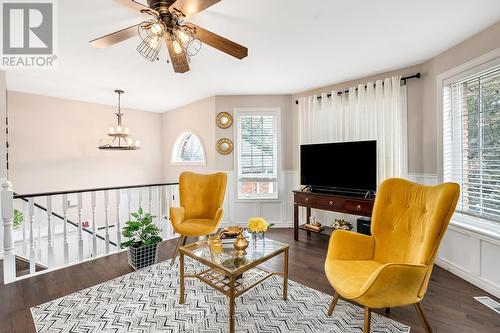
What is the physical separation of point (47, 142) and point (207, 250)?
4.31 m

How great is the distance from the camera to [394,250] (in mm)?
1858

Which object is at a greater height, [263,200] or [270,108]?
[270,108]

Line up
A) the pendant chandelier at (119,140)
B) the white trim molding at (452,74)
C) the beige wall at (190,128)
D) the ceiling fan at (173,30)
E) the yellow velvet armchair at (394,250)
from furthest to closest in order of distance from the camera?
1. the beige wall at (190,128)
2. the pendant chandelier at (119,140)
3. the white trim molding at (452,74)
4. the ceiling fan at (173,30)
5. the yellow velvet armchair at (394,250)

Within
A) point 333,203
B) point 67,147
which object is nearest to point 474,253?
point 333,203

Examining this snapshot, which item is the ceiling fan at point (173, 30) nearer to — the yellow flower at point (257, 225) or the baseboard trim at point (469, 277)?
the yellow flower at point (257, 225)

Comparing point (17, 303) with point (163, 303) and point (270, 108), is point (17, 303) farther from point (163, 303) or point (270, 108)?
point (270, 108)

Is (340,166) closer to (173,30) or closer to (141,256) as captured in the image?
(173,30)

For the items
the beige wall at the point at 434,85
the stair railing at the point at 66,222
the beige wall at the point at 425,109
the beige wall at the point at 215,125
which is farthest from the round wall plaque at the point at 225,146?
the beige wall at the point at 434,85

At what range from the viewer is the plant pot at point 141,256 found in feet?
8.81

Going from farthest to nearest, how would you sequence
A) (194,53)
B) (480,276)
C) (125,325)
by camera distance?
(194,53)
(480,276)
(125,325)

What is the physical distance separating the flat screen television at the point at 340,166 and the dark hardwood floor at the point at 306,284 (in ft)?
3.20

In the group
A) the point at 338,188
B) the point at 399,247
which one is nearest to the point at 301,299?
the point at 399,247

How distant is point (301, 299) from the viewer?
6.88ft

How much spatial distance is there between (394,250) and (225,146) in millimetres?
3179
